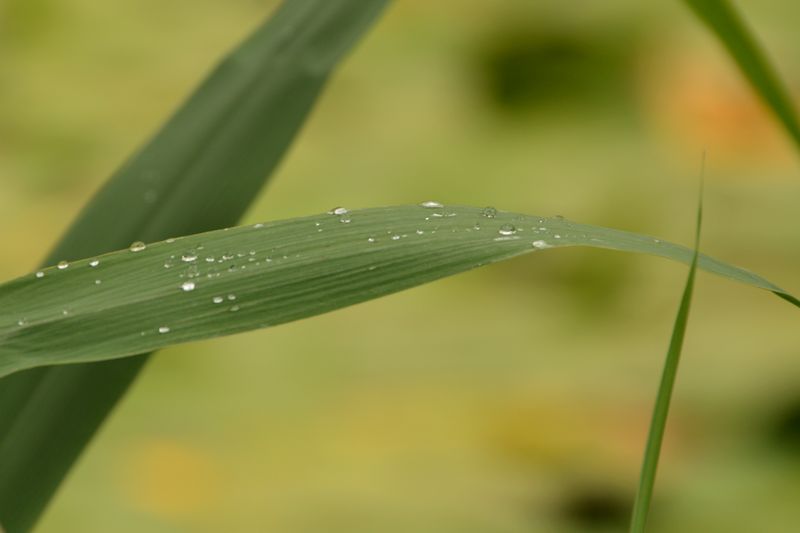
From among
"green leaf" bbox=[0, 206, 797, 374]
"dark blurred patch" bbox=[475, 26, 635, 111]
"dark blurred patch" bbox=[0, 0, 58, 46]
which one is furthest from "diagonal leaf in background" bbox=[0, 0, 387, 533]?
"dark blurred patch" bbox=[0, 0, 58, 46]

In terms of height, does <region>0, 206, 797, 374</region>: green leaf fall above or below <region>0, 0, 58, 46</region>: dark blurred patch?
above

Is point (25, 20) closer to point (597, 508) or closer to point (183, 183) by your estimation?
point (597, 508)

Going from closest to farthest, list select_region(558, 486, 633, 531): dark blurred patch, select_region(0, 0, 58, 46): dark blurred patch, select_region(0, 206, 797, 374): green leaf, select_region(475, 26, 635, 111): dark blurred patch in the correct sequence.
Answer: select_region(0, 206, 797, 374): green leaf
select_region(558, 486, 633, 531): dark blurred patch
select_region(475, 26, 635, 111): dark blurred patch
select_region(0, 0, 58, 46): dark blurred patch

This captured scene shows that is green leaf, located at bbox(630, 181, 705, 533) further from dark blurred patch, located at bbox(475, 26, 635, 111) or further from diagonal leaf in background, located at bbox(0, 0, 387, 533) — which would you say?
dark blurred patch, located at bbox(475, 26, 635, 111)

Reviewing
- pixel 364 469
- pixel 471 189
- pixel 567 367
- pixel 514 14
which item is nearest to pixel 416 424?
pixel 364 469

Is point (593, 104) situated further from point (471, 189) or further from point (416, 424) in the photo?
point (416, 424)

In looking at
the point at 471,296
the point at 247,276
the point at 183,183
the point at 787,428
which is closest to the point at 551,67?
the point at 471,296
